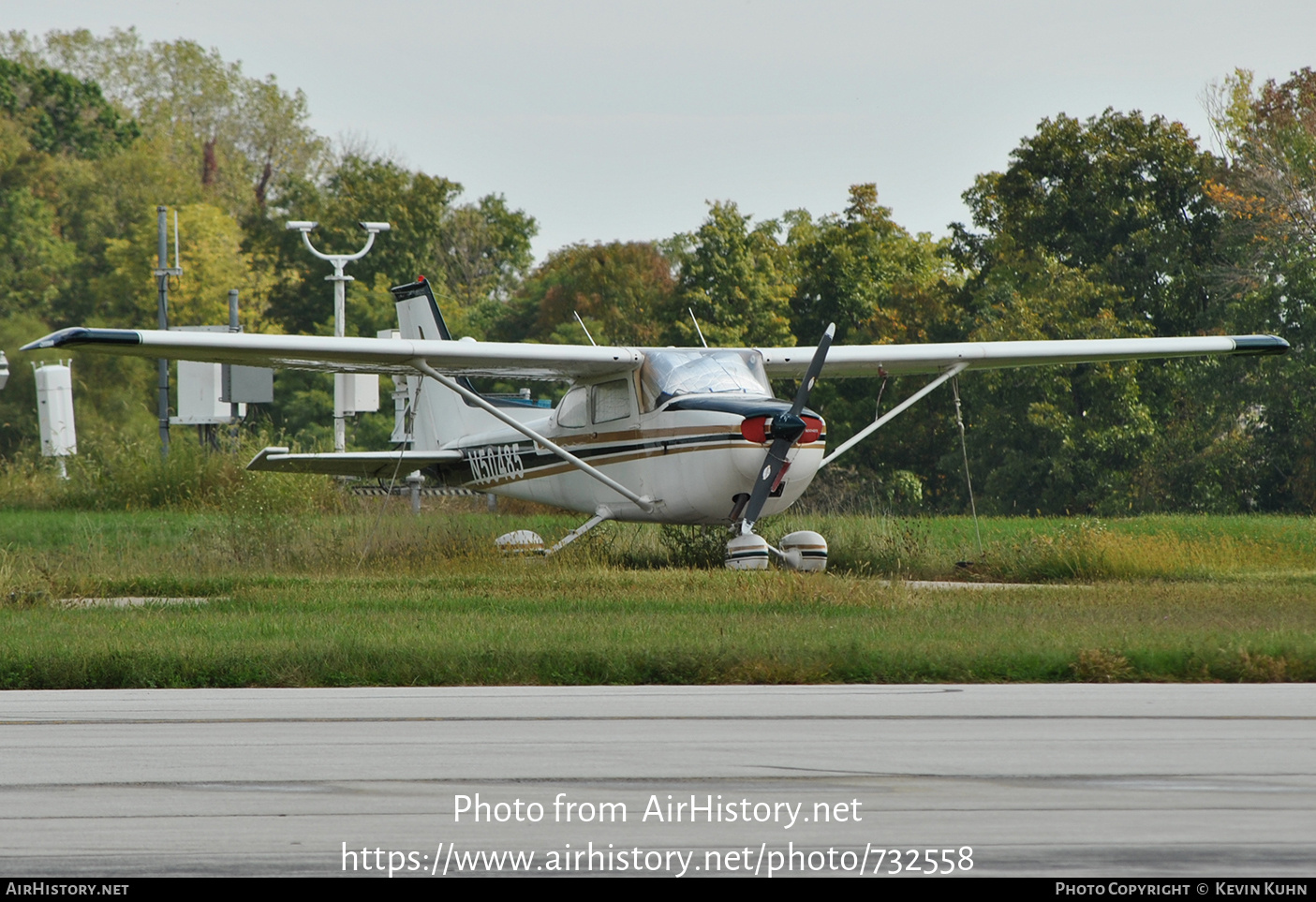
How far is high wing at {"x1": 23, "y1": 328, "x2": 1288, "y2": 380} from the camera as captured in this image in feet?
48.9

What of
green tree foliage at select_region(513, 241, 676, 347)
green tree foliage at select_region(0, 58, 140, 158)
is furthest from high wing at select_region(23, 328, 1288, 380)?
green tree foliage at select_region(0, 58, 140, 158)

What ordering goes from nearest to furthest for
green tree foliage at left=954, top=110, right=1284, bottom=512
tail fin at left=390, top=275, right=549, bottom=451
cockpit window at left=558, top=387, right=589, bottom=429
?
cockpit window at left=558, top=387, right=589, bottom=429
tail fin at left=390, top=275, right=549, bottom=451
green tree foliage at left=954, top=110, right=1284, bottom=512

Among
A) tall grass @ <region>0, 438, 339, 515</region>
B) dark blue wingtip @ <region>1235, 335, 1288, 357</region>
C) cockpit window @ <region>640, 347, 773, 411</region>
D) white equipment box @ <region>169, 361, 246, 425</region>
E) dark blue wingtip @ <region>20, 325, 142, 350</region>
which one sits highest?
dark blue wingtip @ <region>20, 325, 142, 350</region>

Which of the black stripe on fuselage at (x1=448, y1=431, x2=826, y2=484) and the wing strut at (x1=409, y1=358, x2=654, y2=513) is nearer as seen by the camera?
the black stripe on fuselage at (x1=448, y1=431, x2=826, y2=484)

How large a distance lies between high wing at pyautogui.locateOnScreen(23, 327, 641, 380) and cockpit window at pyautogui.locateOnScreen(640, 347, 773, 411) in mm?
286

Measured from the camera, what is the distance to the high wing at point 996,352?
18.5m

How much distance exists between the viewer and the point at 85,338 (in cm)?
A: 1391

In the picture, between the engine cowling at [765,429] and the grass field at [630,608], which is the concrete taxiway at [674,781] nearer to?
the grass field at [630,608]

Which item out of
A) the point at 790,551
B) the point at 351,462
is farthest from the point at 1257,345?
the point at 351,462

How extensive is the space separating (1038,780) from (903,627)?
4.64 m

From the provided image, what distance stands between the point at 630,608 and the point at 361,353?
5853 millimetres

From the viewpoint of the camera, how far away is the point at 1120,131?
38.8 m

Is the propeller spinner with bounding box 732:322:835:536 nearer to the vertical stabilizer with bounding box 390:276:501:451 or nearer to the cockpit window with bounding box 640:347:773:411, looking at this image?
the cockpit window with bounding box 640:347:773:411

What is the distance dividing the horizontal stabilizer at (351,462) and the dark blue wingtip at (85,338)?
16.9 ft
